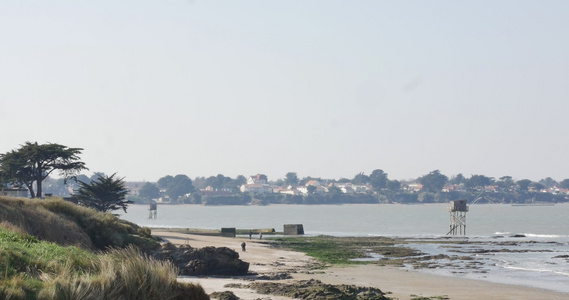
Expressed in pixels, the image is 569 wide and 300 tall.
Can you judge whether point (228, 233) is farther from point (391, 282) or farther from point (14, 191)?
point (391, 282)

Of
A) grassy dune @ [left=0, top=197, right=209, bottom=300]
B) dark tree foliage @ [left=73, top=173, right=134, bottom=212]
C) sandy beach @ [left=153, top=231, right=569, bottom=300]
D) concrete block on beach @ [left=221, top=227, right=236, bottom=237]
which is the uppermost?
dark tree foliage @ [left=73, top=173, right=134, bottom=212]

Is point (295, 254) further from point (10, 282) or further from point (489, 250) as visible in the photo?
point (10, 282)

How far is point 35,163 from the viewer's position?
6688 cm

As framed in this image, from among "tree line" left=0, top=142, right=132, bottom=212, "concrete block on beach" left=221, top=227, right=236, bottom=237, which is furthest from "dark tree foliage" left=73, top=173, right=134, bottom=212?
"concrete block on beach" left=221, top=227, right=236, bottom=237

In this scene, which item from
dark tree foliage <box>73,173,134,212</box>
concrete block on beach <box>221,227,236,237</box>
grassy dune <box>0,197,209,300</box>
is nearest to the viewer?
grassy dune <box>0,197,209,300</box>

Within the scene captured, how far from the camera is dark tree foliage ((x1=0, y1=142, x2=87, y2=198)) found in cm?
6538

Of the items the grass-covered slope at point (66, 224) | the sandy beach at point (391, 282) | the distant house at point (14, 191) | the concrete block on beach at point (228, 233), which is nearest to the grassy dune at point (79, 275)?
Result: the grass-covered slope at point (66, 224)

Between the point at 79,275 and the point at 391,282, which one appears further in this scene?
the point at 391,282

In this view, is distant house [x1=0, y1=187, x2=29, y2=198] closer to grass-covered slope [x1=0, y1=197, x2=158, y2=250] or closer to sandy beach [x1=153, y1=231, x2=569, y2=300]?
sandy beach [x1=153, y1=231, x2=569, y2=300]

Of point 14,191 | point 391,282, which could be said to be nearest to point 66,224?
point 391,282

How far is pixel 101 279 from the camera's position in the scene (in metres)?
13.5

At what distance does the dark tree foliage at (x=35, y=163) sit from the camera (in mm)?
65375

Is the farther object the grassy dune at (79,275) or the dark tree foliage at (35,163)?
the dark tree foliage at (35,163)

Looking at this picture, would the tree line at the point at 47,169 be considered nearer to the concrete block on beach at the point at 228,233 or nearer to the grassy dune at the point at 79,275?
the concrete block on beach at the point at 228,233
